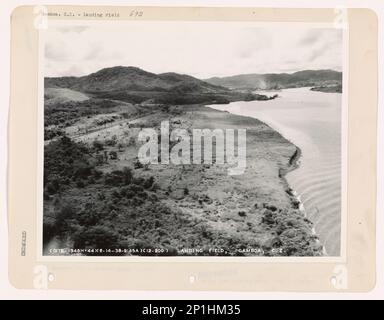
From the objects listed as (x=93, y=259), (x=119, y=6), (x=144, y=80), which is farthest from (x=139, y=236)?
(x=119, y=6)

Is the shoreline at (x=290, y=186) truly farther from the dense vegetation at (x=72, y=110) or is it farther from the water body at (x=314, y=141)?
the dense vegetation at (x=72, y=110)

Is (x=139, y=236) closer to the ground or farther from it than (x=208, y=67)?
closer to the ground

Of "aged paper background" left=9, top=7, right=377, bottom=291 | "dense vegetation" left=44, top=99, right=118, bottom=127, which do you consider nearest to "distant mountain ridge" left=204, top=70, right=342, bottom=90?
"aged paper background" left=9, top=7, right=377, bottom=291

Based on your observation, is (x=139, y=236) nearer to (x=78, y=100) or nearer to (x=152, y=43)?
(x=78, y=100)

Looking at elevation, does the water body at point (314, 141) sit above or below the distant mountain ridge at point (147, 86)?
below

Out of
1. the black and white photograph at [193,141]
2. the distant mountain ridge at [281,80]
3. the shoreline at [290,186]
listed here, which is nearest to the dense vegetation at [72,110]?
the black and white photograph at [193,141]

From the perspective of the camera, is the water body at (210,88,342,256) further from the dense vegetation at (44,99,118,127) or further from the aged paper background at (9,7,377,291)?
the dense vegetation at (44,99,118,127)
